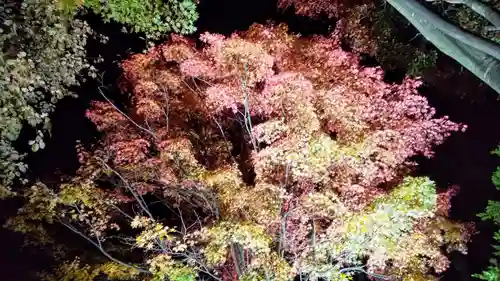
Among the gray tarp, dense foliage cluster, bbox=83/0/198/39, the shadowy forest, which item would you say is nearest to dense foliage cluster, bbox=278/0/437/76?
the shadowy forest

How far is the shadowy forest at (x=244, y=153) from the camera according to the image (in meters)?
7.30

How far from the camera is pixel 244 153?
976cm

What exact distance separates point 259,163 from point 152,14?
327cm

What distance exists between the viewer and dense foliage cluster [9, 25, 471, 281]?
7.60 m

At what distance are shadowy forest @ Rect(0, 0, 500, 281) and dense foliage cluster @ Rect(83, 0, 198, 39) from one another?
2 cm

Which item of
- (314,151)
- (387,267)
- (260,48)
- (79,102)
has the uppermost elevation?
(79,102)

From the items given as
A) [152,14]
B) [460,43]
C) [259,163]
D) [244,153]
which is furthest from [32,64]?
[244,153]

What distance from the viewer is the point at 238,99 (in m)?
8.69

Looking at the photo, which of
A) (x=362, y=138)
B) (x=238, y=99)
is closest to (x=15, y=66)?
(x=238, y=99)

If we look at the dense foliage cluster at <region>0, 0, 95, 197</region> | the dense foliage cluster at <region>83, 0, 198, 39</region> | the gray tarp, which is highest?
the dense foliage cluster at <region>83, 0, 198, 39</region>

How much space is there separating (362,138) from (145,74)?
4.38m

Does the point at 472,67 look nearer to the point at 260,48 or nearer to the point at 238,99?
the point at 260,48

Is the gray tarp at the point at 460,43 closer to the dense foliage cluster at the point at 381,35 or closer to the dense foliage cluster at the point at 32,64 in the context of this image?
the dense foliage cluster at the point at 32,64

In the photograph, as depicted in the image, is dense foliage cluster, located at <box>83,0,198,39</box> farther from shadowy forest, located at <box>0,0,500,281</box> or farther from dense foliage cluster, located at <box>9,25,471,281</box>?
dense foliage cluster, located at <box>9,25,471,281</box>
